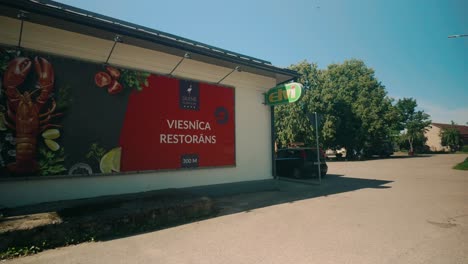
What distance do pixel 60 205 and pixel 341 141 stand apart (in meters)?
29.8

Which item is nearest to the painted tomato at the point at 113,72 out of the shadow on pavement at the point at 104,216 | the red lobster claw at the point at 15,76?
the red lobster claw at the point at 15,76

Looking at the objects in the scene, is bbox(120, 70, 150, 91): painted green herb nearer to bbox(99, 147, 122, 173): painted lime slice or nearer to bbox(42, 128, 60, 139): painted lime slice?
bbox(99, 147, 122, 173): painted lime slice

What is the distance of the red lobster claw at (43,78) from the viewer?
6.01 metres

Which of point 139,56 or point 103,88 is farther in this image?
point 139,56

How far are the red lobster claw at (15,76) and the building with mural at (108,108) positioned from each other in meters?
0.02

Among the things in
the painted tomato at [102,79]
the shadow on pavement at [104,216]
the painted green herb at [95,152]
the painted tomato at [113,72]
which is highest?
the painted tomato at [113,72]

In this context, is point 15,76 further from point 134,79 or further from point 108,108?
point 134,79

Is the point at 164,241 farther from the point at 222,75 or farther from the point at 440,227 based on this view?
the point at 222,75

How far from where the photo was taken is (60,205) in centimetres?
558

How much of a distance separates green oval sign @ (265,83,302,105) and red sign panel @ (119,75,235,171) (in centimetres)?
177

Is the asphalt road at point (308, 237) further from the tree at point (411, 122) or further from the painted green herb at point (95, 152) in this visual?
the tree at point (411, 122)

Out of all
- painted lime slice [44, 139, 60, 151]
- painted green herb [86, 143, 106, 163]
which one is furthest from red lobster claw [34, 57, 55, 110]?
painted green herb [86, 143, 106, 163]

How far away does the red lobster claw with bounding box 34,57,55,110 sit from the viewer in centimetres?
601

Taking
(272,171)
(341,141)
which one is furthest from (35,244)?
(341,141)
